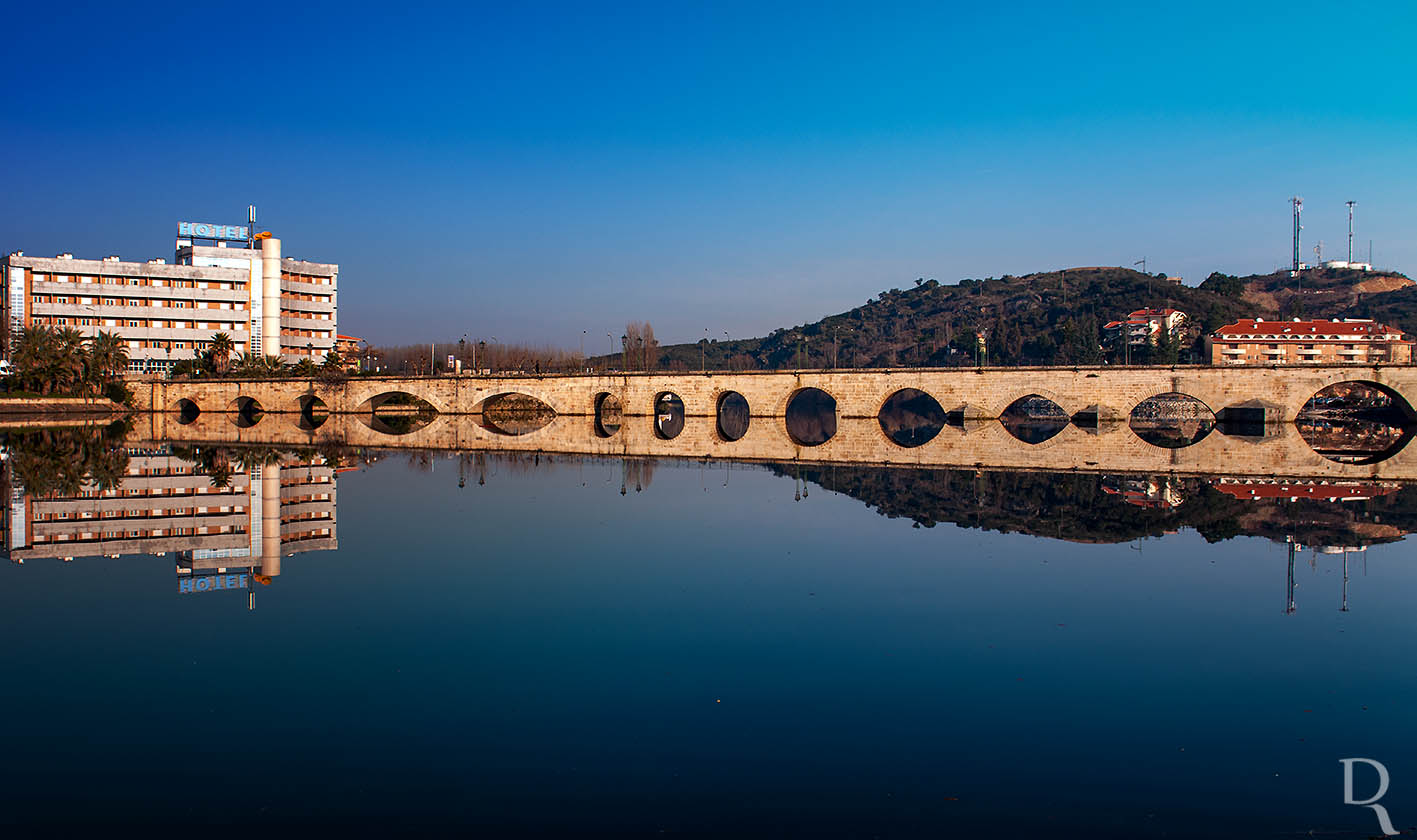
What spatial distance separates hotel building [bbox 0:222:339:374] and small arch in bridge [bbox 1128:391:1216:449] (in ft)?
213

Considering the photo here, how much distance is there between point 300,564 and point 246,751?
7991 mm

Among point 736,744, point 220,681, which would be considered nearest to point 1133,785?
point 736,744

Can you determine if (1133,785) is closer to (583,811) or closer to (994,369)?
(583,811)

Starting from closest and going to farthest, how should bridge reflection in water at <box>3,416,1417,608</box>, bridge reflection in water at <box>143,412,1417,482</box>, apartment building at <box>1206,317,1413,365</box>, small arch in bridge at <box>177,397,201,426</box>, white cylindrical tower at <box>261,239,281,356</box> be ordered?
bridge reflection in water at <box>3,416,1417,608</box> < bridge reflection in water at <box>143,412,1417,482</box> < small arch in bridge at <box>177,397,201,426</box> < white cylindrical tower at <box>261,239,281,356</box> < apartment building at <box>1206,317,1413,365</box>

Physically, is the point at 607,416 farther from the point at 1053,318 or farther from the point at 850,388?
the point at 1053,318

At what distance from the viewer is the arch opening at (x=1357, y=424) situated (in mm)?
39562

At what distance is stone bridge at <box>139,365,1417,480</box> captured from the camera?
1423 inches

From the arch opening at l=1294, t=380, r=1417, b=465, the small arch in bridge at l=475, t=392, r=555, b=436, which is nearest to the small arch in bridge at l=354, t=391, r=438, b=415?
the small arch in bridge at l=475, t=392, r=555, b=436

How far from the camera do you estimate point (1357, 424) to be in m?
61.0

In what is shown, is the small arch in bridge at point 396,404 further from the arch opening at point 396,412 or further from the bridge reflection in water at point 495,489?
the bridge reflection in water at point 495,489

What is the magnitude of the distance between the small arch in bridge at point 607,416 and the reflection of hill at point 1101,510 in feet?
86.3

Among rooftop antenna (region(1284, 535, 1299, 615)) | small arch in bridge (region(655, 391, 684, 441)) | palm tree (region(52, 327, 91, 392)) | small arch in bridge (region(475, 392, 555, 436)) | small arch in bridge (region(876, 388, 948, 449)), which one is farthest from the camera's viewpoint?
palm tree (region(52, 327, 91, 392))

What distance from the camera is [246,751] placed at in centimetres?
738

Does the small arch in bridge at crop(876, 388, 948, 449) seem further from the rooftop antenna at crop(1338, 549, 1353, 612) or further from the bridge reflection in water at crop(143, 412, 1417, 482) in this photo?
the rooftop antenna at crop(1338, 549, 1353, 612)
